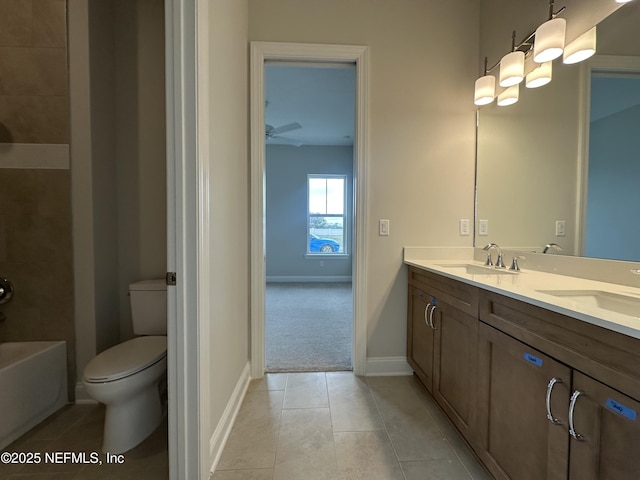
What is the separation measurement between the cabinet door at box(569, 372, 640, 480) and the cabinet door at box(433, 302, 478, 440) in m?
0.50

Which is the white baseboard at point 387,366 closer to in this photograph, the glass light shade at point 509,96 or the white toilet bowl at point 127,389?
the white toilet bowl at point 127,389

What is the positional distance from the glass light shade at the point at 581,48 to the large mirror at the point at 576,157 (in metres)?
0.03

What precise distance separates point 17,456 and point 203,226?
1511 mm

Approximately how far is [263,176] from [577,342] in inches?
75.4

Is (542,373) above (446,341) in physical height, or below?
above

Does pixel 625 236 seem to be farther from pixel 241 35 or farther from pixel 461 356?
pixel 241 35

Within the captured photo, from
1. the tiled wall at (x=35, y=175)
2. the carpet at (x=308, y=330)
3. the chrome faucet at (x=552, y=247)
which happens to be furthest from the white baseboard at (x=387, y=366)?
the tiled wall at (x=35, y=175)

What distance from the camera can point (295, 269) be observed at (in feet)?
20.0

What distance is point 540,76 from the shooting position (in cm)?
166

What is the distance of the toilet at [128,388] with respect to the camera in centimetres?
131

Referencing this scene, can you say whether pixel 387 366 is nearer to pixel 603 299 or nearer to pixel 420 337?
pixel 420 337

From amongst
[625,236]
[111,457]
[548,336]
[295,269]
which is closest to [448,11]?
[625,236]

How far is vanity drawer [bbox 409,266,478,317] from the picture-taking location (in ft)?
4.41

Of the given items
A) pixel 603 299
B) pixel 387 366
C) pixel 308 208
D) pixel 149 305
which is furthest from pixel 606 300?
pixel 308 208
